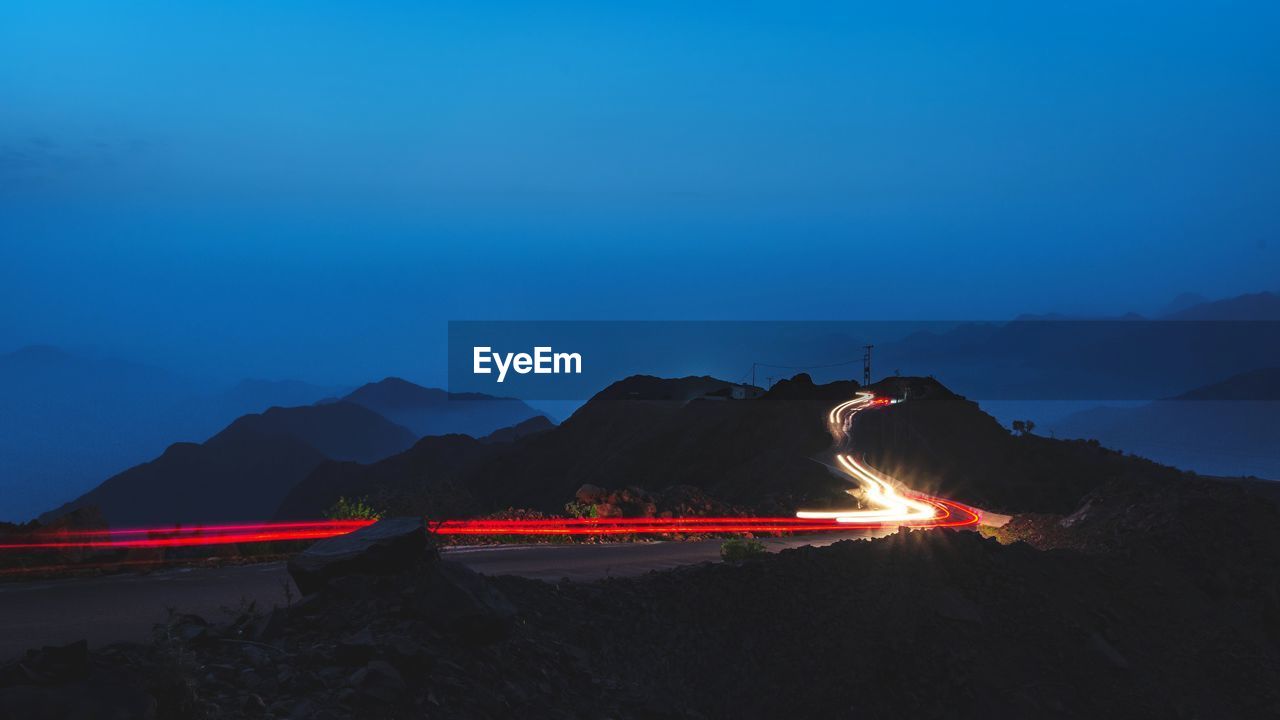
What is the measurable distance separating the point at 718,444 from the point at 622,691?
6378cm

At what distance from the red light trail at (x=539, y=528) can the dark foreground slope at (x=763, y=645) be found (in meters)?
3.57

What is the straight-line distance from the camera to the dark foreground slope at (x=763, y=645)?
7.37m

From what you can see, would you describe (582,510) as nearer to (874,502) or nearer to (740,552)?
(740,552)

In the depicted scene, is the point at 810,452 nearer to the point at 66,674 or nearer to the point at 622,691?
the point at 622,691

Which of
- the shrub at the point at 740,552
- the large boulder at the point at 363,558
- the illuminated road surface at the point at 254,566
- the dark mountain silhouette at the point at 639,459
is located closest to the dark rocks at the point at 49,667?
the large boulder at the point at 363,558

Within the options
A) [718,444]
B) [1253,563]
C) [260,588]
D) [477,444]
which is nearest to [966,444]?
[718,444]

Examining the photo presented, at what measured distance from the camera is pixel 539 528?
857 inches

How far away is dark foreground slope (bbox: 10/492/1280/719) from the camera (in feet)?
24.2

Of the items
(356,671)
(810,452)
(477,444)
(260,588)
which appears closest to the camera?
(356,671)

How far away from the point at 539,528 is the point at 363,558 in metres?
12.8

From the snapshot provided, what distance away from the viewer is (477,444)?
13775cm

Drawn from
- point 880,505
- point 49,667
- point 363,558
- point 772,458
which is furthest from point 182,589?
→ point 772,458

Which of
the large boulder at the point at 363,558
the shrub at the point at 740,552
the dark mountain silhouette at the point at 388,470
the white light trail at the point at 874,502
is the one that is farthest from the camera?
the dark mountain silhouette at the point at 388,470

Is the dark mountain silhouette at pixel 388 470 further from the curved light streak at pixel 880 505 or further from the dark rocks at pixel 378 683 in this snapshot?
the dark rocks at pixel 378 683
